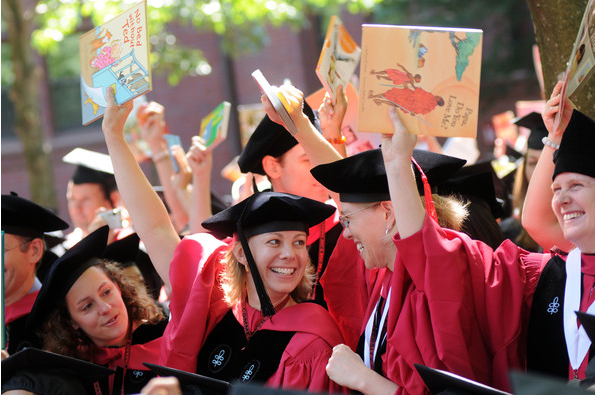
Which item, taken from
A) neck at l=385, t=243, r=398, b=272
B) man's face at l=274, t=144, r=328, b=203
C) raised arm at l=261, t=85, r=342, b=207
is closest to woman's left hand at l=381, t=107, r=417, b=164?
neck at l=385, t=243, r=398, b=272

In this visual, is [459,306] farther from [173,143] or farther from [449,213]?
[173,143]

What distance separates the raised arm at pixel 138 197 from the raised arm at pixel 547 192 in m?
1.84

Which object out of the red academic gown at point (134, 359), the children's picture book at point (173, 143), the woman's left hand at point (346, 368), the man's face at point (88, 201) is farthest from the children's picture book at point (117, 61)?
the man's face at point (88, 201)

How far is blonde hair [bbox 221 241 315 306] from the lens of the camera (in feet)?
12.3

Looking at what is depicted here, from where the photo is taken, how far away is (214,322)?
3.82 metres

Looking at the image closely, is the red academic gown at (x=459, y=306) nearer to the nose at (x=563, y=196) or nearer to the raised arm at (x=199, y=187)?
the nose at (x=563, y=196)

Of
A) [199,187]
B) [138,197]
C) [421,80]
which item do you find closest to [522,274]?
[421,80]

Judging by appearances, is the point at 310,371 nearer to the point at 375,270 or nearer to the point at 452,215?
the point at 375,270

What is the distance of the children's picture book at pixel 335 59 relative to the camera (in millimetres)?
3996

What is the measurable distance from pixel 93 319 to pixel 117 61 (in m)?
1.33

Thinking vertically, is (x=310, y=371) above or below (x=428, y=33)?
below

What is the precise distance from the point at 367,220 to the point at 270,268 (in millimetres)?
654

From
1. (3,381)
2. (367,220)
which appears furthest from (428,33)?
(3,381)

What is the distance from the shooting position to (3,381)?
3.66 m
